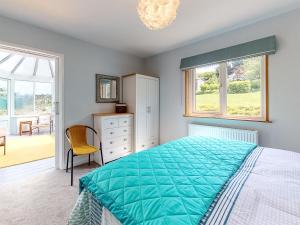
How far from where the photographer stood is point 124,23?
251cm

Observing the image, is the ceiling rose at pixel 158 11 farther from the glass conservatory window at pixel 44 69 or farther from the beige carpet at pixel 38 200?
the glass conservatory window at pixel 44 69

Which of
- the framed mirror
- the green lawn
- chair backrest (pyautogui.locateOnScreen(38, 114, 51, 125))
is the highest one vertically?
the framed mirror

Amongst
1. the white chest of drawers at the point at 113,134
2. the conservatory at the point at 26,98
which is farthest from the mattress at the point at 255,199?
the conservatory at the point at 26,98

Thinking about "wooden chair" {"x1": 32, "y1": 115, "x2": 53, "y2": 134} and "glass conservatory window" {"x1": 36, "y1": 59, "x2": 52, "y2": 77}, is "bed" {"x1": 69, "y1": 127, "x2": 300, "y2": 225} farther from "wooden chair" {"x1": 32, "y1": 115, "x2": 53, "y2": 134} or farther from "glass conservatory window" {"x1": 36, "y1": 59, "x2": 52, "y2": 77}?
"glass conservatory window" {"x1": 36, "y1": 59, "x2": 52, "y2": 77}

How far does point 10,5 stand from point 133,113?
2.44 metres

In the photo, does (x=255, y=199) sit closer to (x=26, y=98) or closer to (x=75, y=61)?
(x=75, y=61)

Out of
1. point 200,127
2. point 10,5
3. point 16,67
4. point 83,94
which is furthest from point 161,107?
point 16,67

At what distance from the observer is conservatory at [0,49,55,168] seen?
5453mm

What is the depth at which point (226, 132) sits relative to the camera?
274 centimetres

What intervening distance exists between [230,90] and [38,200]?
3232 mm

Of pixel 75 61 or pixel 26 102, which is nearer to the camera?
pixel 75 61

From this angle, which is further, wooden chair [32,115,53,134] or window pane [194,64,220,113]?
wooden chair [32,115,53,134]

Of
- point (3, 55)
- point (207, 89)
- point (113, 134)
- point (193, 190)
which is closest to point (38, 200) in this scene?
point (113, 134)

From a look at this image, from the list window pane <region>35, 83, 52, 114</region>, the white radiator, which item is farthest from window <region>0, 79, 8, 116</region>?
the white radiator
